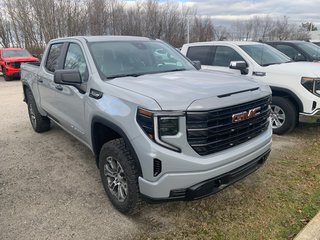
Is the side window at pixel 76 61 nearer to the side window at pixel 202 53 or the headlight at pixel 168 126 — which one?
the headlight at pixel 168 126

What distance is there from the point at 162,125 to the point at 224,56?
4.61m

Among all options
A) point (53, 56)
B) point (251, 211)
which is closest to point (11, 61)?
point (53, 56)

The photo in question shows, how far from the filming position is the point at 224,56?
670 cm

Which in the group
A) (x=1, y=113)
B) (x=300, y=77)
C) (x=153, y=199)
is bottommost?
(x=1, y=113)

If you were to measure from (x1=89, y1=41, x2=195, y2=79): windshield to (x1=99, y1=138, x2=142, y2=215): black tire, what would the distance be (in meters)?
0.90

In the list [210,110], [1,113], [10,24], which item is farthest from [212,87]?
[10,24]

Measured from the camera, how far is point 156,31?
34188mm

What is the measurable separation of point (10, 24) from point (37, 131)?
27393mm

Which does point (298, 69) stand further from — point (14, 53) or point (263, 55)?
point (14, 53)

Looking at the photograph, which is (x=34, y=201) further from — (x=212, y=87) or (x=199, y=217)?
(x=212, y=87)

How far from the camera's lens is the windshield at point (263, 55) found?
20.5ft

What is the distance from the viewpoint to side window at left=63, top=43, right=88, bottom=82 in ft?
12.2

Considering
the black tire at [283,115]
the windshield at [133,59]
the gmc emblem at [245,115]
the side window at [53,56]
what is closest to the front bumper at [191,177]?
the gmc emblem at [245,115]

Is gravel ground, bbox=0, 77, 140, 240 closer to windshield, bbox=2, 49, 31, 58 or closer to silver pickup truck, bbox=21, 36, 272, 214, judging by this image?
silver pickup truck, bbox=21, 36, 272, 214
